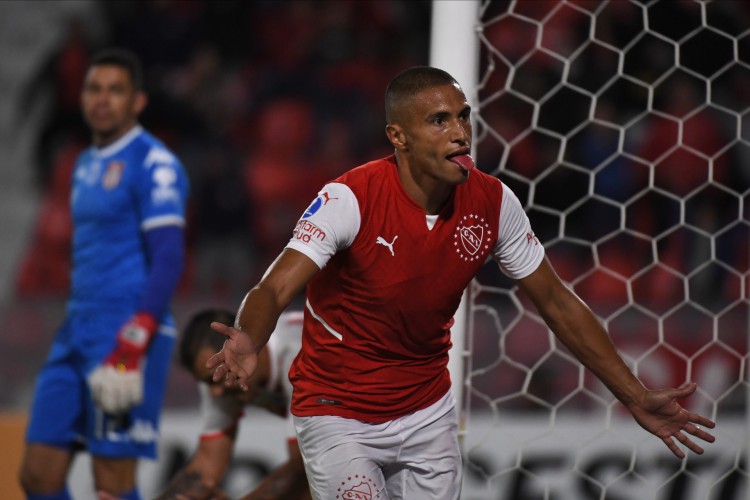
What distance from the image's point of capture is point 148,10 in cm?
727

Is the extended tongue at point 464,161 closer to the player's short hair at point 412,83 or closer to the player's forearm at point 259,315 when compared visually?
the player's short hair at point 412,83

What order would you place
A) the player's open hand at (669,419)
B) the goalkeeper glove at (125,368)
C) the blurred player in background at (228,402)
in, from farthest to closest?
the goalkeeper glove at (125,368) < the blurred player in background at (228,402) < the player's open hand at (669,419)

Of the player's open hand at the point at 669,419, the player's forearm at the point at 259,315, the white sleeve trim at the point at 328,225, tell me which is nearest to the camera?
the player's forearm at the point at 259,315

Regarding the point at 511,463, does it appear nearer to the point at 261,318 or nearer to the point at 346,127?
the point at 261,318

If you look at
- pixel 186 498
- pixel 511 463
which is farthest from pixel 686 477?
pixel 186 498

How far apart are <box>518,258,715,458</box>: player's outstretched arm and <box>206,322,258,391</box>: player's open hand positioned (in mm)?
858

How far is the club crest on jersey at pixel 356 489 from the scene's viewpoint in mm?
2484

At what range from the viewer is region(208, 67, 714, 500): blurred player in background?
2.47m

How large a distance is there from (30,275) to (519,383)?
3013mm

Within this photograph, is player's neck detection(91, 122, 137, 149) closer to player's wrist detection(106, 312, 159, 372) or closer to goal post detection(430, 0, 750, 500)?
player's wrist detection(106, 312, 159, 372)

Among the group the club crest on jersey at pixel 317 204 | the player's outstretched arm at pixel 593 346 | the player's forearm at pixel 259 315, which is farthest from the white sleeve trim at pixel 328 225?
the player's outstretched arm at pixel 593 346

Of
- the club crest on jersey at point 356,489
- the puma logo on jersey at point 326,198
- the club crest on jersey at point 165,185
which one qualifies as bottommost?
the club crest on jersey at point 356,489

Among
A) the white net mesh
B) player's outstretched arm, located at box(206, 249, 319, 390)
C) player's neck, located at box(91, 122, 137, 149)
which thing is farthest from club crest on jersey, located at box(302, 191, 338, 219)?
the white net mesh

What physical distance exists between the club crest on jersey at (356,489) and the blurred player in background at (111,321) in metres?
1.39
